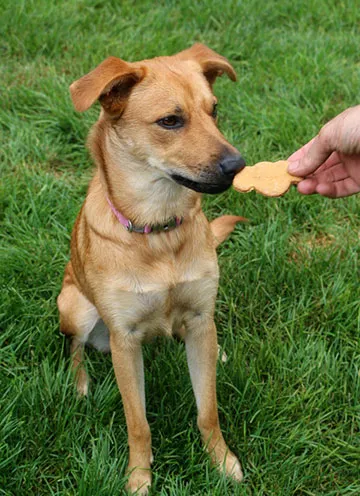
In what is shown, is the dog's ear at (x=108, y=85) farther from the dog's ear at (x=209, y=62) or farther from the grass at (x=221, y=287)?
the grass at (x=221, y=287)

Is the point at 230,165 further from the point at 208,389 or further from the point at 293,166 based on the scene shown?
the point at 208,389

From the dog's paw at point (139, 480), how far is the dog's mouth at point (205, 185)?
1253mm

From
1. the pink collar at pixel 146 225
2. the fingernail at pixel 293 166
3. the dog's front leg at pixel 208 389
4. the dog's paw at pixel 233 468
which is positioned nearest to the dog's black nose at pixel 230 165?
the pink collar at pixel 146 225

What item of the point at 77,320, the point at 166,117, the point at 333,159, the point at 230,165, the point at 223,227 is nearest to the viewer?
the point at 230,165

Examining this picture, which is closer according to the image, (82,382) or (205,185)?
(205,185)

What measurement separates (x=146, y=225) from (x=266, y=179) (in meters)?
0.58

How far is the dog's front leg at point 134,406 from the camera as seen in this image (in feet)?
9.28

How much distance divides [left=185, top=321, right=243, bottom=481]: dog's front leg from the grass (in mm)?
70

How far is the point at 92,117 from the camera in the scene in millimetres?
4785

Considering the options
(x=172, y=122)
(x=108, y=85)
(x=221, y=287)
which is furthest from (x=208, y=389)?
(x=108, y=85)

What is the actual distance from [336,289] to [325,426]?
81cm

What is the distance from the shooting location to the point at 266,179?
2953 millimetres

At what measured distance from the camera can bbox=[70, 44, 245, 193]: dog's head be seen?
252cm

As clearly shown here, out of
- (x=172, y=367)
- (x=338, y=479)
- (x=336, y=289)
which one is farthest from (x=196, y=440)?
(x=336, y=289)
